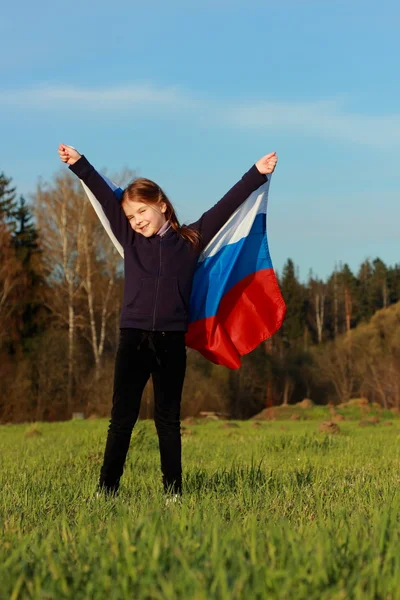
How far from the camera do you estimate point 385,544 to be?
3006 millimetres

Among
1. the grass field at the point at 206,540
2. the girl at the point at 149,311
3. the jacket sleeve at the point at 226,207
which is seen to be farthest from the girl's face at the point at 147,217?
the grass field at the point at 206,540

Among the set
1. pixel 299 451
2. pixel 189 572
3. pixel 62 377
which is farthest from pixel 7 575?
pixel 62 377

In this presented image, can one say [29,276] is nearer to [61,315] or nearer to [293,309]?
[61,315]

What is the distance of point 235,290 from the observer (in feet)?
21.1

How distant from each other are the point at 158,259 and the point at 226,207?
2.40 feet

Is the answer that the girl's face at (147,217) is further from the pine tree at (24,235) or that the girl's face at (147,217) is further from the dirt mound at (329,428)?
the pine tree at (24,235)

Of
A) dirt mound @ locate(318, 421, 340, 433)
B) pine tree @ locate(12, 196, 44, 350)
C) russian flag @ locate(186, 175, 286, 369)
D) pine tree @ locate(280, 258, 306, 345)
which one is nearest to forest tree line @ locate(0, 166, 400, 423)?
pine tree @ locate(12, 196, 44, 350)

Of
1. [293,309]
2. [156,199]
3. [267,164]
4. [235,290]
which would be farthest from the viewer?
[293,309]

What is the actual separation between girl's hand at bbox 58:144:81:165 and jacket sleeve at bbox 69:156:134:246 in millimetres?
30

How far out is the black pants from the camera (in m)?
5.44

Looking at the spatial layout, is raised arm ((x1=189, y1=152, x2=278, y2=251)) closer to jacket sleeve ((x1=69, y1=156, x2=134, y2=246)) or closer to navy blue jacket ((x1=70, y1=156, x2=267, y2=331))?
navy blue jacket ((x1=70, y1=156, x2=267, y2=331))

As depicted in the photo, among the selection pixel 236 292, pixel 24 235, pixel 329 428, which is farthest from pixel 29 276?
pixel 236 292

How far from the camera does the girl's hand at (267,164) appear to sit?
19.4ft

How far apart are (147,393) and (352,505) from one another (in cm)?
3277
